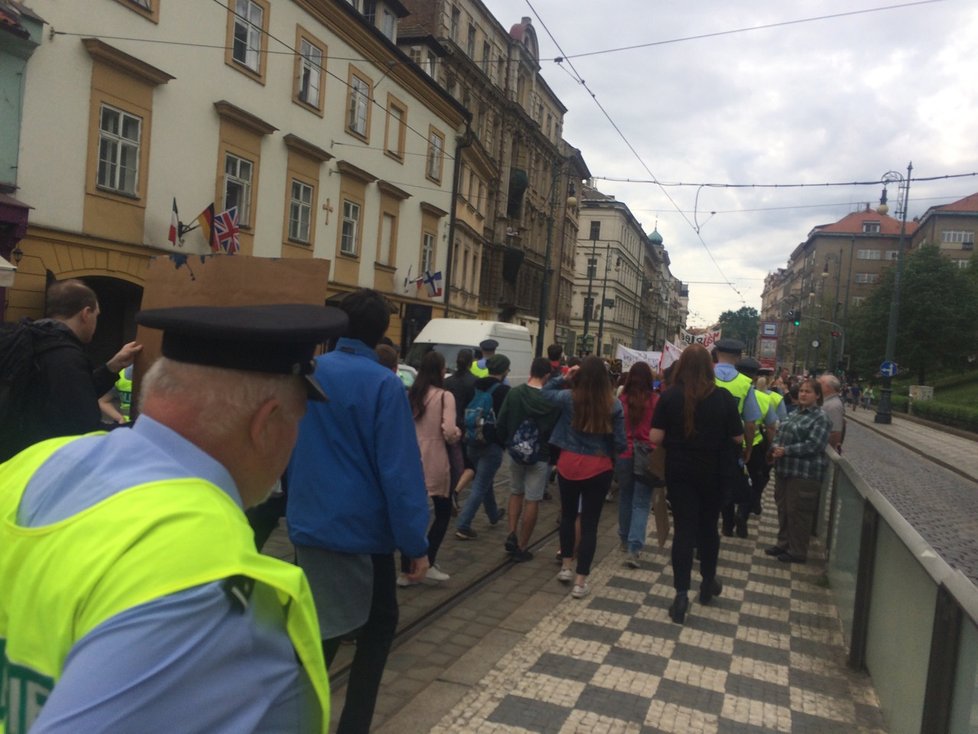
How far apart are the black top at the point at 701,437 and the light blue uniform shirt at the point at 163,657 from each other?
4.93 metres

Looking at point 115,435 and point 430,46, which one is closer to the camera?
point 115,435

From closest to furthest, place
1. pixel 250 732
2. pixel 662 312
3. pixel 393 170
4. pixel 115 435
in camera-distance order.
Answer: pixel 250 732 → pixel 115 435 → pixel 393 170 → pixel 662 312

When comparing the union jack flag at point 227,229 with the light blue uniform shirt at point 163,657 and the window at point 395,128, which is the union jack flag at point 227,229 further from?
the light blue uniform shirt at point 163,657

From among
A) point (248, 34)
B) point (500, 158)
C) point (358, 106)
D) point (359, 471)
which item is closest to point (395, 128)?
point (358, 106)

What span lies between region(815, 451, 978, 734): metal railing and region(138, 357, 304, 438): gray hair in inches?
104

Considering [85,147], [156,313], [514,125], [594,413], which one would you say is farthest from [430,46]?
[156,313]

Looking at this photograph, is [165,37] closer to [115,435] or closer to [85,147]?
[85,147]

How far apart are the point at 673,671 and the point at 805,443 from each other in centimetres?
350

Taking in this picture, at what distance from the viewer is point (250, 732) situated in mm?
1028

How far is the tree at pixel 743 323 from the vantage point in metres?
160

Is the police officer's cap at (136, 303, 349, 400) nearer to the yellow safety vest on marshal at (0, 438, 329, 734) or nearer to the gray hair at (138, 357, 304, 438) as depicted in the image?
the gray hair at (138, 357, 304, 438)

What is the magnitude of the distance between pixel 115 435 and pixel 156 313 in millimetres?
200

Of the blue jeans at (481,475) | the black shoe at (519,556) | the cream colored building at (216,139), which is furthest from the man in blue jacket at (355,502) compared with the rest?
the cream colored building at (216,139)

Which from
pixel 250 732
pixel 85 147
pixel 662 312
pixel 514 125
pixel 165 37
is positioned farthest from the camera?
pixel 662 312
